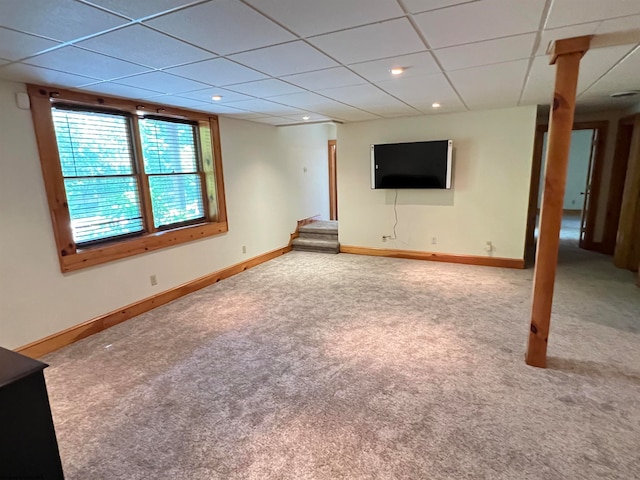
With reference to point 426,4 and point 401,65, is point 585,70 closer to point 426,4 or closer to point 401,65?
point 401,65

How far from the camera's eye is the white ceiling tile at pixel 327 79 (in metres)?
2.65

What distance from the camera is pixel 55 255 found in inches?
118

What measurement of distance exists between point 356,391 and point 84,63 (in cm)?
295

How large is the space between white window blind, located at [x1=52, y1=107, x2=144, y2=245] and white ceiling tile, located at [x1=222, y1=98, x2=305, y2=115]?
128cm

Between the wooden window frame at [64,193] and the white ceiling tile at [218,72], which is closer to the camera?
the white ceiling tile at [218,72]

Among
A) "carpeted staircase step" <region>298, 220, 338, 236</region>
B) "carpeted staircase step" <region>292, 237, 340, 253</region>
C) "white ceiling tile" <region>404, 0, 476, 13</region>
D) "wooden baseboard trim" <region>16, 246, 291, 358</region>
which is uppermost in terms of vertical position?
"white ceiling tile" <region>404, 0, 476, 13</region>

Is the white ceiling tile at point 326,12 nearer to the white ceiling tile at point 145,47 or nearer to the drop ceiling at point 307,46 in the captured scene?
the drop ceiling at point 307,46

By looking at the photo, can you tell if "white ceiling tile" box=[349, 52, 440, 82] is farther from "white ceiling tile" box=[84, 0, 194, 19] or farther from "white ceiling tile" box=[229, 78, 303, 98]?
"white ceiling tile" box=[84, 0, 194, 19]

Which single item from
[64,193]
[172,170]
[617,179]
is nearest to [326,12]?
[64,193]

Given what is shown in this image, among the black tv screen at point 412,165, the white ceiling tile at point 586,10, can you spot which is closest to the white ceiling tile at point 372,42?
the white ceiling tile at point 586,10

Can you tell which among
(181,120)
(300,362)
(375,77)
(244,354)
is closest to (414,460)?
(300,362)

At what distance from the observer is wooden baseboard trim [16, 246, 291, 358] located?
291 centimetres

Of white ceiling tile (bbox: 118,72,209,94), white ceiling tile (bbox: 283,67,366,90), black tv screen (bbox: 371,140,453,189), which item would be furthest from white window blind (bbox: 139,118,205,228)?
black tv screen (bbox: 371,140,453,189)

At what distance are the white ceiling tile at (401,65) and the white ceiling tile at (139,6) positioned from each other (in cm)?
135
